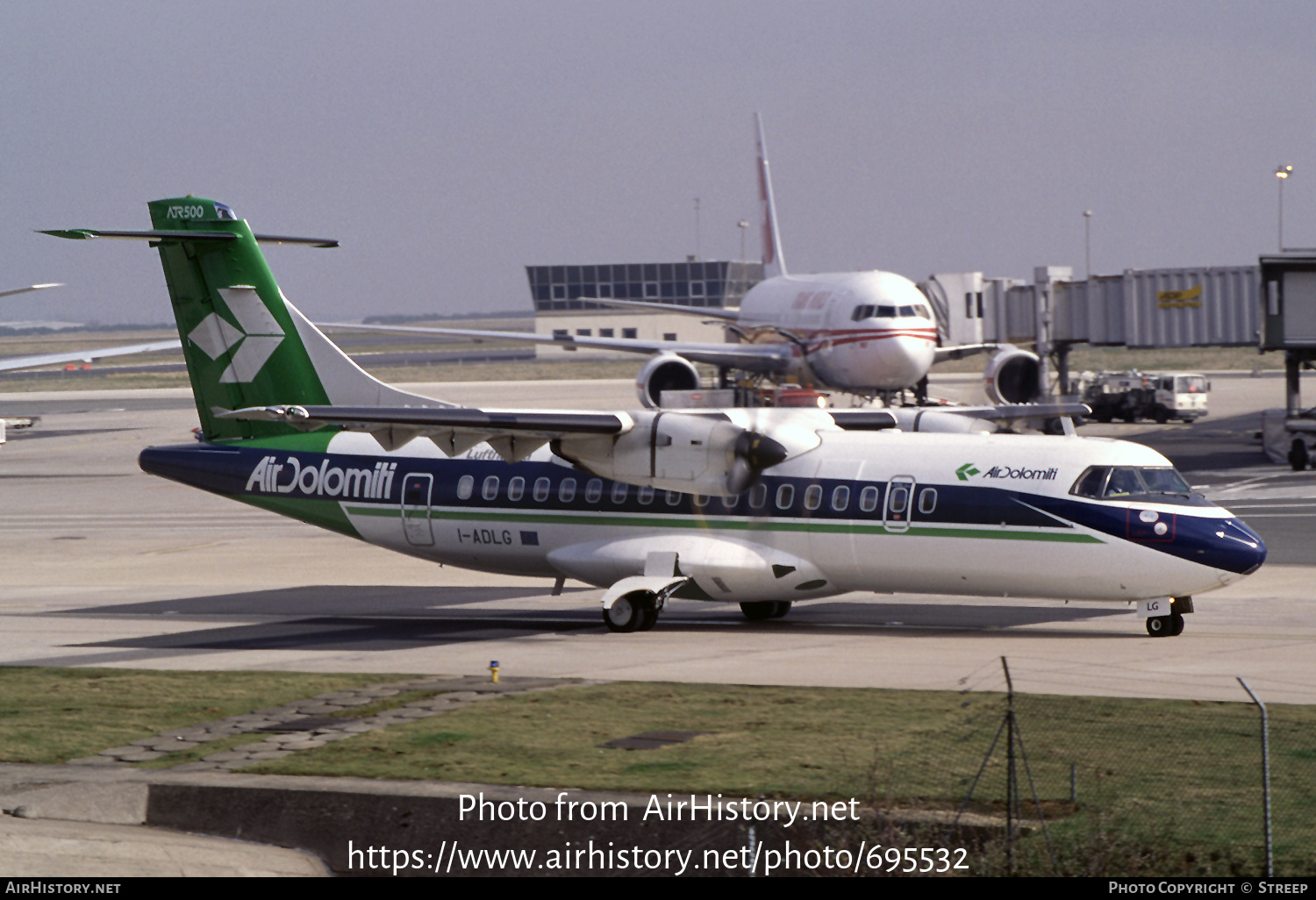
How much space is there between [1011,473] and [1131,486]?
5.55 ft

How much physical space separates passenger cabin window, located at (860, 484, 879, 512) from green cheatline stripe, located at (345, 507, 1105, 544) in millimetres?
279

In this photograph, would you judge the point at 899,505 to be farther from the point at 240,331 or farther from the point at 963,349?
the point at 963,349

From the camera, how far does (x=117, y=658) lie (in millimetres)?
21500

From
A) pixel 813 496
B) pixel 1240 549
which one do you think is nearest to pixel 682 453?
pixel 813 496

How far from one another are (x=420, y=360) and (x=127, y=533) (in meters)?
143

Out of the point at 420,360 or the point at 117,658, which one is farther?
the point at 420,360

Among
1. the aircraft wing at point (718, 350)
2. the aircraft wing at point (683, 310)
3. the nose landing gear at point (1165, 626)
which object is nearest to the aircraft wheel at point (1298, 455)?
the aircraft wing at point (718, 350)

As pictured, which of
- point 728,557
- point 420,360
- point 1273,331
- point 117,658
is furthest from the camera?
point 420,360

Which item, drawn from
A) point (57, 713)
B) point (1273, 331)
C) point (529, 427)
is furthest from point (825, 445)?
point (1273, 331)

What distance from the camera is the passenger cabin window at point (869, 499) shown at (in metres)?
22.2

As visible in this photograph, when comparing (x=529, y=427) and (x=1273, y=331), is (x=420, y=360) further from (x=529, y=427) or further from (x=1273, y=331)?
(x=529, y=427)

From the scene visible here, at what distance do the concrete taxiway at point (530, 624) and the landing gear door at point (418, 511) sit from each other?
1.44m

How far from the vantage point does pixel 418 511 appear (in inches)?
997
